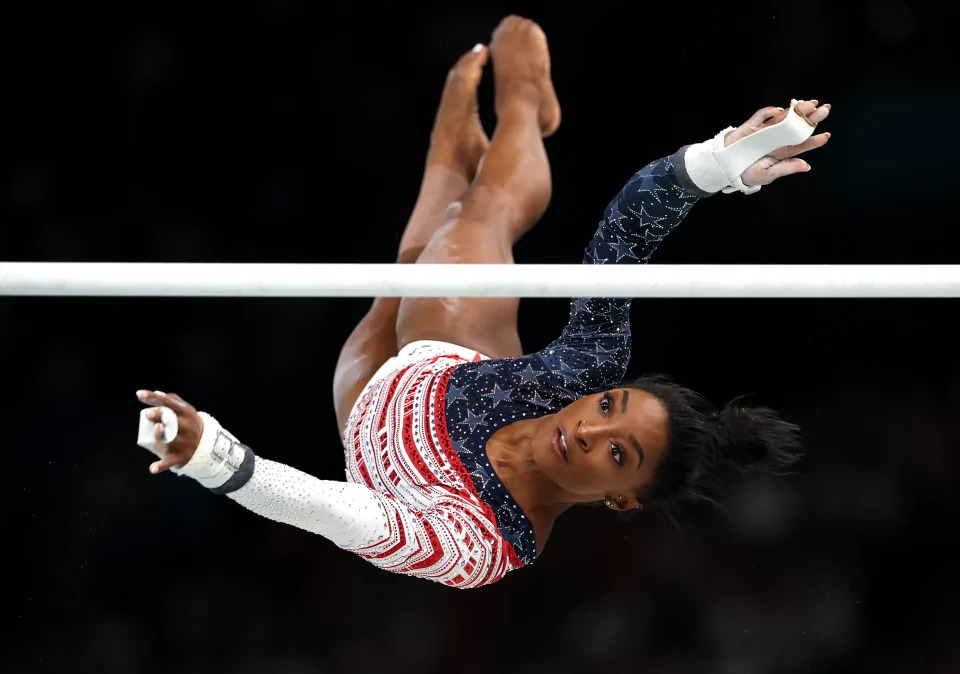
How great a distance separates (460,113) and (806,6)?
81cm

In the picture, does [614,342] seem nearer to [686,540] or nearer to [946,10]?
[686,540]

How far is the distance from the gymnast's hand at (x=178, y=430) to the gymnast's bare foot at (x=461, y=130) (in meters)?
0.98

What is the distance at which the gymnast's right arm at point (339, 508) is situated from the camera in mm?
1057

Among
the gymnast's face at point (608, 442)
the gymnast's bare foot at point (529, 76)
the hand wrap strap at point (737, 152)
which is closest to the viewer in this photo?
the hand wrap strap at point (737, 152)

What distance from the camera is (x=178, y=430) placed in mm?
1038

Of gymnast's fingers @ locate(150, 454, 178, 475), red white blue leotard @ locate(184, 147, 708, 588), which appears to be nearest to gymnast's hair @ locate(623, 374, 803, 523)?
red white blue leotard @ locate(184, 147, 708, 588)

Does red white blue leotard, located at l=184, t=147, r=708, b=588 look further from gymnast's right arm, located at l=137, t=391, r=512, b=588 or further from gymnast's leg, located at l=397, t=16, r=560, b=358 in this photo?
gymnast's leg, located at l=397, t=16, r=560, b=358

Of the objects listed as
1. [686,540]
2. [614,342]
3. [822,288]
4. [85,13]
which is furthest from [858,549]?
[85,13]

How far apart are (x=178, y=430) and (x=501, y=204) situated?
33.8 inches

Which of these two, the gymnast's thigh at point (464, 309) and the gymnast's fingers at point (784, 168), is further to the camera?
the gymnast's thigh at point (464, 309)

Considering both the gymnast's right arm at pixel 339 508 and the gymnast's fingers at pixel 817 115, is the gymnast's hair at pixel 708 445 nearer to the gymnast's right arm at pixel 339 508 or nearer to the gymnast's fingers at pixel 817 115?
the gymnast's right arm at pixel 339 508

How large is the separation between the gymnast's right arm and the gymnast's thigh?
1.05ft

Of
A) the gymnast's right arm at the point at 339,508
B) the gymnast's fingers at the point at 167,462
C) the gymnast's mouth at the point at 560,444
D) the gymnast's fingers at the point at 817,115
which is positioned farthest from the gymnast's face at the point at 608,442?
the gymnast's fingers at the point at 167,462

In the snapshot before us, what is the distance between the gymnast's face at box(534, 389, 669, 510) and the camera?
133cm
